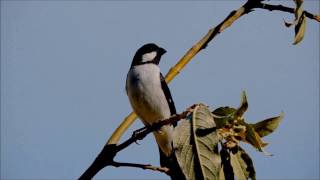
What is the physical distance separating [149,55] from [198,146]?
429cm

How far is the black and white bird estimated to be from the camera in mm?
5109

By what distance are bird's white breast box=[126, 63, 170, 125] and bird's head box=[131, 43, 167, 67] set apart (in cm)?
58

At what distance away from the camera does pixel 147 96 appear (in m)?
5.13

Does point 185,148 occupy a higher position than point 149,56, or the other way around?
point 149,56

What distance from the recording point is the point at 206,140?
1826 mm

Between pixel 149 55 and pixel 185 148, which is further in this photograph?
pixel 149 55

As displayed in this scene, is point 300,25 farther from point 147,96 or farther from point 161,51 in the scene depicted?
point 161,51

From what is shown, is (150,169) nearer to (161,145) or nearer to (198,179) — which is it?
(198,179)

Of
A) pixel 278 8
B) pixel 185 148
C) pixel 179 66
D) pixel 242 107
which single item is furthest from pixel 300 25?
pixel 185 148

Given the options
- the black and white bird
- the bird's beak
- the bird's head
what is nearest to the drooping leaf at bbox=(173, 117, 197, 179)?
the black and white bird

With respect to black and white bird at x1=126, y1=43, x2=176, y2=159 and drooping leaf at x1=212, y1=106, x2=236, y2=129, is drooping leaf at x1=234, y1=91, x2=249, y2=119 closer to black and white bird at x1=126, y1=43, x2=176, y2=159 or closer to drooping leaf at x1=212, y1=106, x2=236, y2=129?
drooping leaf at x1=212, y1=106, x2=236, y2=129

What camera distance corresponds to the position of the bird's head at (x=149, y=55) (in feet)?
19.6

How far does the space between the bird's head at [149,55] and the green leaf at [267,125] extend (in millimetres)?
3977

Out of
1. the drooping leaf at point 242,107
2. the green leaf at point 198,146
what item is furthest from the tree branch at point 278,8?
the green leaf at point 198,146
